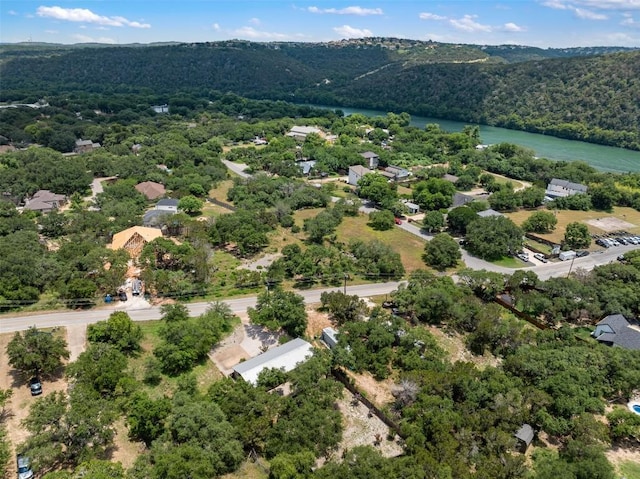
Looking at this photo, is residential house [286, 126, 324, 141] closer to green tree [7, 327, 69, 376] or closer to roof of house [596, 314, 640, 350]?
roof of house [596, 314, 640, 350]

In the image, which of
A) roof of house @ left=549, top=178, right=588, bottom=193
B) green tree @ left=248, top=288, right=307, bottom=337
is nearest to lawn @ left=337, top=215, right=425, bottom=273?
green tree @ left=248, top=288, right=307, bottom=337

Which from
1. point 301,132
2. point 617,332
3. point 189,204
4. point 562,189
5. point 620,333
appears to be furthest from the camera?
point 301,132

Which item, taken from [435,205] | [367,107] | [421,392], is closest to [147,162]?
[435,205]

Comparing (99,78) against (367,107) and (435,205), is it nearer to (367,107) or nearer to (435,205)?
(367,107)

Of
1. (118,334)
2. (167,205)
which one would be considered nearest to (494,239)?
(118,334)

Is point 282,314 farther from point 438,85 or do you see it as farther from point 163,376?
point 438,85
